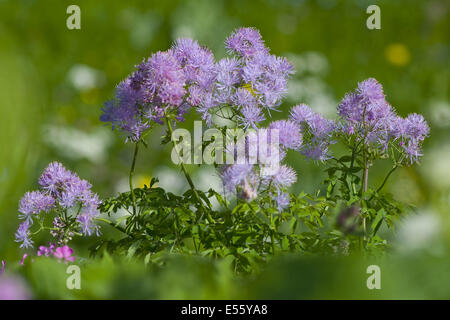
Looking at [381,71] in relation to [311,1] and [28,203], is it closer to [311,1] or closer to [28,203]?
[311,1]

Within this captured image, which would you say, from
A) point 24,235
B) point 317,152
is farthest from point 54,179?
point 317,152

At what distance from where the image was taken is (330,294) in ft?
2.33

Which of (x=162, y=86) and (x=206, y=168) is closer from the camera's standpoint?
(x=162, y=86)

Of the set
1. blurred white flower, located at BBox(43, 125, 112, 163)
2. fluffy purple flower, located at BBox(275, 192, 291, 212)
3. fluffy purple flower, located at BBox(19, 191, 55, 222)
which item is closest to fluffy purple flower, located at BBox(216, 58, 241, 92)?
fluffy purple flower, located at BBox(275, 192, 291, 212)

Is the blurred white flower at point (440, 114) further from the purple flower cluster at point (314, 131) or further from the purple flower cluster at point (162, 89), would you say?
the purple flower cluster at point (162, 89)

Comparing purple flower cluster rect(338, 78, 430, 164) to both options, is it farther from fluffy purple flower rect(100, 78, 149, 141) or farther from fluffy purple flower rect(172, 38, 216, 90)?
fluffy purple flower rect(100, 78, 149, 141)

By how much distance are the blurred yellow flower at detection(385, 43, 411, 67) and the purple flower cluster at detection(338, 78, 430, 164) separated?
3.52 metres

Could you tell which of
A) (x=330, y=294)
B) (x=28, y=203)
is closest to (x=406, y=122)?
(x=28, y=203)

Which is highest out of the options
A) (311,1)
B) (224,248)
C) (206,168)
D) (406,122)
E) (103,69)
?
(311,1)

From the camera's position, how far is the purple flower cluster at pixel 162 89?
5.55 feet

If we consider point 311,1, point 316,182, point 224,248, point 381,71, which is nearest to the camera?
point 224,248

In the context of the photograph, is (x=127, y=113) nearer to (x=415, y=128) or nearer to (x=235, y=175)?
(x=235, y=175)

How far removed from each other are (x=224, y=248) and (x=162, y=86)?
47 cm

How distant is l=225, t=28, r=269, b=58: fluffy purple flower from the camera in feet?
6.29
